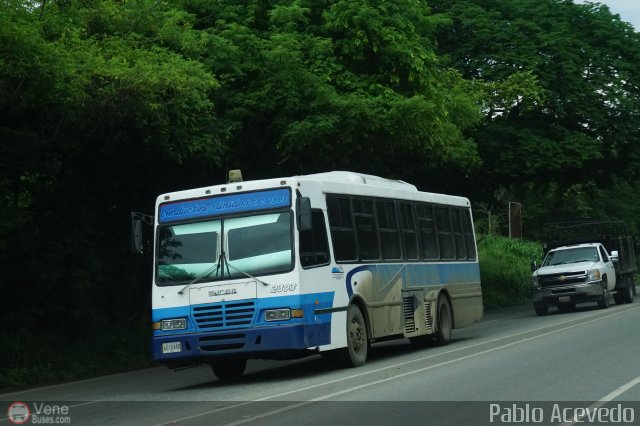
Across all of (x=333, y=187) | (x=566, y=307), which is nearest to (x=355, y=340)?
(x=333, y=187)

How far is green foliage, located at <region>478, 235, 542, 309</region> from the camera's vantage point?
44.6 metres

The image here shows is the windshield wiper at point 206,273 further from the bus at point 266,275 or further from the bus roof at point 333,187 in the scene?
the bus roof at point 333,187

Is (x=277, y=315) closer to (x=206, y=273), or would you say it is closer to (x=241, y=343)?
(x=241, y=343)

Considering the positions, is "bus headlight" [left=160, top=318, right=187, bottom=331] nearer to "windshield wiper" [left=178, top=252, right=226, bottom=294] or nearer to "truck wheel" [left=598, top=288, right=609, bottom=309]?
"windshield wiper" [left=178, top=252, right=226, bottom=294]

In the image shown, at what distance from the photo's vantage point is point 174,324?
52.5 ft

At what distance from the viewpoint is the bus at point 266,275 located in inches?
615

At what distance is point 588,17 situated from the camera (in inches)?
1475

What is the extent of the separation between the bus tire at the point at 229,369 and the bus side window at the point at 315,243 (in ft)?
7.34

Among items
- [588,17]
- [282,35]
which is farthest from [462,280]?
[588,17]

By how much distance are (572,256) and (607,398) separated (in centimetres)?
2231

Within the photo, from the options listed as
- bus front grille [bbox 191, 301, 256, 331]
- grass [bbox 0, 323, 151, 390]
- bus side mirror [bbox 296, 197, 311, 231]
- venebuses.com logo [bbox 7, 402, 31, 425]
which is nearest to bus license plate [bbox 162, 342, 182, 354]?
bus front grille [bbox 191, 301, 256, 331]

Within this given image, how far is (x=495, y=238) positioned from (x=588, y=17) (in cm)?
1767

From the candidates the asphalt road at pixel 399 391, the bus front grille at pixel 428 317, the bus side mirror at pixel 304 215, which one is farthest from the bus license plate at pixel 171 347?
the bus front grille at pixel 428 317

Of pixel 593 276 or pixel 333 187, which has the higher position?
pixel 333 187
